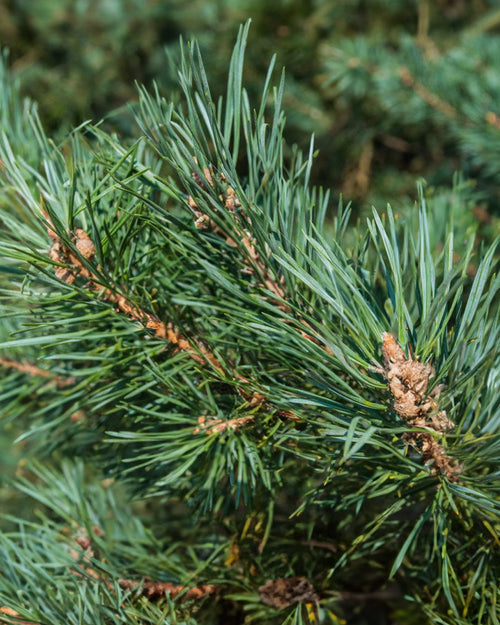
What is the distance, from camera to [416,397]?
10.1 inches

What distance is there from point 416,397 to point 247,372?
0.09 m

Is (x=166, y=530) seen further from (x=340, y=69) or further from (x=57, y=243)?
(x=340, y=69)

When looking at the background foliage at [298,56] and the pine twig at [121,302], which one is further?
the background foliage at [298,56]

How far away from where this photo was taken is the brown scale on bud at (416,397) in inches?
10.0

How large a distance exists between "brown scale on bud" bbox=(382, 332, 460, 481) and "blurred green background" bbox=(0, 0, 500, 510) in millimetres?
536

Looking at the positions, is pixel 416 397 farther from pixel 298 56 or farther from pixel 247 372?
pixel 298 56

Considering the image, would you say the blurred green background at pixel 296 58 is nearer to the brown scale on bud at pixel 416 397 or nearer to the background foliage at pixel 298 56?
the background foliage at pixel 298 56

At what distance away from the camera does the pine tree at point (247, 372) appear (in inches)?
10.2

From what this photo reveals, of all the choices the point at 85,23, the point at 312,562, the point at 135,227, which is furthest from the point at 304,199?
the point at 85,23

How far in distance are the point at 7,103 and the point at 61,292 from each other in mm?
171

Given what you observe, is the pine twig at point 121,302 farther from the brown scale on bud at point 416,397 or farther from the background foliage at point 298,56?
the background foliage at point 298,56

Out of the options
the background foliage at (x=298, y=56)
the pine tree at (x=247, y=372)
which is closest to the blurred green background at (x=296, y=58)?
the background foliage at (x=298, y=56)

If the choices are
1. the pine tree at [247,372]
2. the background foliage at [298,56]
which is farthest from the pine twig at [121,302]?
the background foliage at [298,56]

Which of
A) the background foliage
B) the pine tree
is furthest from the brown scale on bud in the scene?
the background foliage
